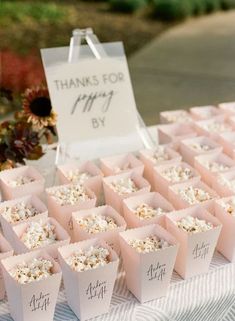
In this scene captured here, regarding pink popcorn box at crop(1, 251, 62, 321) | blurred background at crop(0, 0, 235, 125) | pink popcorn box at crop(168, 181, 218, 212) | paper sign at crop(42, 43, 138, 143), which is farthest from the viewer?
blurred background at crop(0, 0, 235, 125)

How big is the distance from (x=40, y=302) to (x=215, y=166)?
73cm

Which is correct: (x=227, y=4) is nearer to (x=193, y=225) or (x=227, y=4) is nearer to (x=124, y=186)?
(x=124, y=186)

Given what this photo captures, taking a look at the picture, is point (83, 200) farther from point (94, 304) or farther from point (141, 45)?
point (141, 45)

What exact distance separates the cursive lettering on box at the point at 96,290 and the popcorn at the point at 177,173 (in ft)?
1.56

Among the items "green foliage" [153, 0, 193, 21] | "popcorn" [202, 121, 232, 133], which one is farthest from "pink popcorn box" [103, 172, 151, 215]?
"green foliage" [153, 0, 193, 21]

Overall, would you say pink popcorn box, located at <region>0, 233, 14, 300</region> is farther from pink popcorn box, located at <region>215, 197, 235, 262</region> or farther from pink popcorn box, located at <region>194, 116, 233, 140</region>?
pink popcorn box, located at <region>194, 116, 233, 140</region>

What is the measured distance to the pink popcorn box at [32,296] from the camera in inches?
48.7

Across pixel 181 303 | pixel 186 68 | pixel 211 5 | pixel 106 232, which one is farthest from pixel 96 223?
pixel 211 5

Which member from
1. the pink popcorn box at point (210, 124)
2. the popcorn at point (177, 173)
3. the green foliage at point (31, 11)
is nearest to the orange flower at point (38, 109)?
the popcorn at point (177, 173)

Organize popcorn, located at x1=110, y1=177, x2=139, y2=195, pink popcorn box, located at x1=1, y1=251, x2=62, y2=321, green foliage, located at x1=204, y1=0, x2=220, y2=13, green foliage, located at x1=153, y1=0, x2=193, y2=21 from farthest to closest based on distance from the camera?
green foliage, located at x1=204, y1=0, x2=220, y2=13 < green foliage, located at x1=153, y1=0, x2=193, y2=21 < popcorn, located at x1=110, y1=177, x2=139, y2=195 < pink popcorn box, located at x1=1, y1=251, x2=62, y2=321

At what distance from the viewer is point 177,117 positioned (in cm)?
226

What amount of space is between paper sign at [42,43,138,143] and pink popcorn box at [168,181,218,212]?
476mm

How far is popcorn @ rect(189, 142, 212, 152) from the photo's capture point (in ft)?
6.34

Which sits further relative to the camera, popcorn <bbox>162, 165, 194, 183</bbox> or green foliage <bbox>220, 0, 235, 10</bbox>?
green foliage <bbox>220, 0, 235, 10</bbox>
